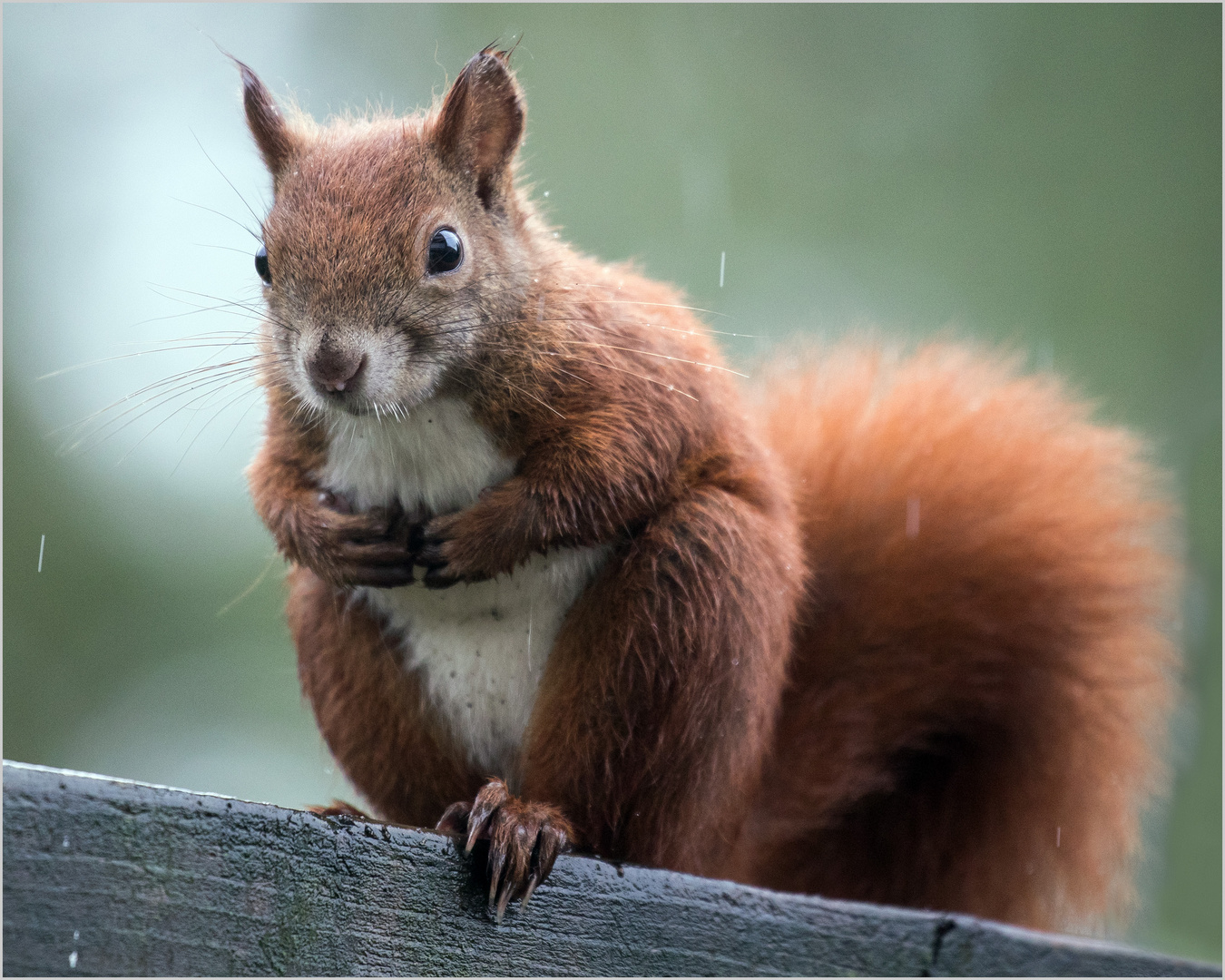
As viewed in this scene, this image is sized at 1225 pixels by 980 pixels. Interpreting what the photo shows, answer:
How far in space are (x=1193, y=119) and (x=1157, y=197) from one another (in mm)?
354

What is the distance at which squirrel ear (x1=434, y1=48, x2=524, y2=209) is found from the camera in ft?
4.47

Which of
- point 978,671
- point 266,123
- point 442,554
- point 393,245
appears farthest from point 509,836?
point 266,123

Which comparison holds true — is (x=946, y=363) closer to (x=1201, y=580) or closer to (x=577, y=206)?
(x=1201, y=580)

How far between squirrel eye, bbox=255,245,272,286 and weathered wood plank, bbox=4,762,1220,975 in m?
0.64

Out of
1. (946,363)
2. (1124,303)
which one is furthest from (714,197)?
(946,363)

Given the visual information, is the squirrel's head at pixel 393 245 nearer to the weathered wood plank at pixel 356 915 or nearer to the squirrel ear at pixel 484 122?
the squirrel ear at pixel 484 122

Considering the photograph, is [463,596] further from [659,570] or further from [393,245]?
[393,245]

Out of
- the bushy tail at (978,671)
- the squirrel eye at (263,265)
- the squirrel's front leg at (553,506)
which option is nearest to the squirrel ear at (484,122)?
the squirrel eye at (263,265)

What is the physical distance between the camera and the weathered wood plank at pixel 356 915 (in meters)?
0.86

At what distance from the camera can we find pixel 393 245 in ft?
4.15

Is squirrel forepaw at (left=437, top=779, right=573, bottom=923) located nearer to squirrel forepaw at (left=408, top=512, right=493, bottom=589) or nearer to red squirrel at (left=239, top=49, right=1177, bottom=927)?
red squirrel at (left=239, top=49, right=1177, bottom=927)

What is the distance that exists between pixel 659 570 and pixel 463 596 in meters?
0.26

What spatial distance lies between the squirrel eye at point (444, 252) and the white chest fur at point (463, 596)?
15cm

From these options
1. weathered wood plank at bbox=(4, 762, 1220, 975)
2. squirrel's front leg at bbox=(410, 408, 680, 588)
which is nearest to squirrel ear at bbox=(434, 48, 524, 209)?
squirrel's front leg at bbox=(410, 408, 680, 588)
